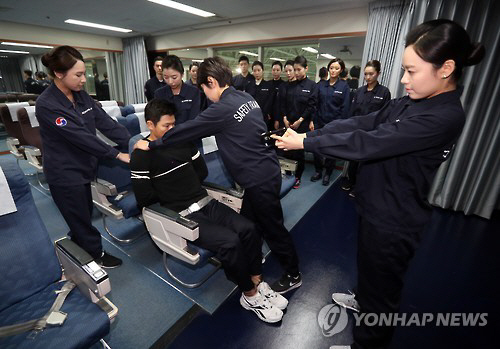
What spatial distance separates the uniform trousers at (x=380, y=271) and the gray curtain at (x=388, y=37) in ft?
10.2

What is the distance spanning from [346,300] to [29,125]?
3.71 metres

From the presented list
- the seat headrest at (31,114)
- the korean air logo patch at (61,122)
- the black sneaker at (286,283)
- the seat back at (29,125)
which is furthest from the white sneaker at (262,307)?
the seat headrest at (31,114)

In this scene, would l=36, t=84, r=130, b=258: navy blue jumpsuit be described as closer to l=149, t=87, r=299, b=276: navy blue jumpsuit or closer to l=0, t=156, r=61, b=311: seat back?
l=0, t=156, r=61, b=311: seat back

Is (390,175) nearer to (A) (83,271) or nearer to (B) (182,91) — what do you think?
(A) (83,271)

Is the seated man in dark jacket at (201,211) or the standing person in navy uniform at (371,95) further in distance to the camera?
the standing person in navy uniform at (371,95)

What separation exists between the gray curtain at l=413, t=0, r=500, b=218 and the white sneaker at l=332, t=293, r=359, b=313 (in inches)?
94.1

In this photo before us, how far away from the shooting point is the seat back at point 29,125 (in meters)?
2.78

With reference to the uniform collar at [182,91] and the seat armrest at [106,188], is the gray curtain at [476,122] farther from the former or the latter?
the seat armrest at [106,188]

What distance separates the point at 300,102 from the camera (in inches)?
148

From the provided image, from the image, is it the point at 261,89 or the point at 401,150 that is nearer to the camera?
the point at 401,150

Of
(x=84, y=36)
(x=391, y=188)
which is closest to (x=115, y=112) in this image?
(x=391, y=188)

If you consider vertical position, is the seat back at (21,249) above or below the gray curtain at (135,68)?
below

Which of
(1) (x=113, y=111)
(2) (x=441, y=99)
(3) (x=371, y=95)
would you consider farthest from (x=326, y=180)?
(1) (x=113, y=111)

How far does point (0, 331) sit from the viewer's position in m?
0.93
